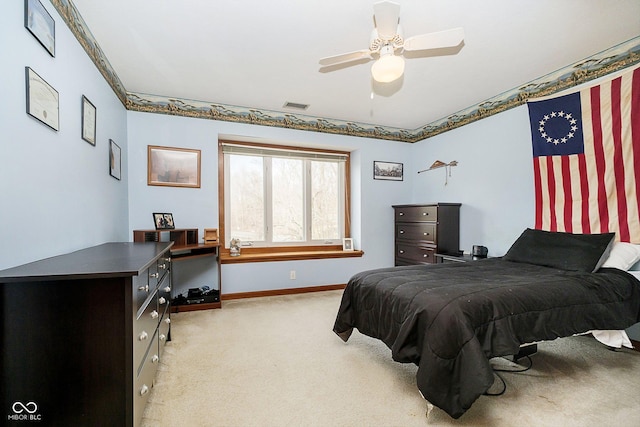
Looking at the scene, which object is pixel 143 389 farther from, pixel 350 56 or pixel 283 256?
pixel 283 256

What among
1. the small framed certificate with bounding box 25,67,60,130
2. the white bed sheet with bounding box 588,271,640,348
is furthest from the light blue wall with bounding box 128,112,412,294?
the white bed sheet with bounding box 588,271,640,348

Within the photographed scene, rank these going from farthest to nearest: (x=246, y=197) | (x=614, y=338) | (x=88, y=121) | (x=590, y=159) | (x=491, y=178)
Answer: (x=246, y=197)
(x=491, y=178)
(x=590, y=159)
(x=88, y=121)
(x=614, y=338)

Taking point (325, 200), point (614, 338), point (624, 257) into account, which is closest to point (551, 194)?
point (624, 257)

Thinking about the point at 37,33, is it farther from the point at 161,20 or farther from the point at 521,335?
the point at 521,335

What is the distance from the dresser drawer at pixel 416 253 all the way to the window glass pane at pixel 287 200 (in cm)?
154

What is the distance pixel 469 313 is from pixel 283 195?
3.26 meters

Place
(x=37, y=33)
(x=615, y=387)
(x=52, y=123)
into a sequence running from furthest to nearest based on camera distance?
(x=615, y=387) → (x=52, y=123) → (x=37, y=33)

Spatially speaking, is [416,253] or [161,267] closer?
[161,267]

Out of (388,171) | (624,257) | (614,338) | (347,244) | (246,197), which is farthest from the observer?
(388,171)

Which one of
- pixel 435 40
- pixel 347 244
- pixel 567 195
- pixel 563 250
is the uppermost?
pixel 435 40

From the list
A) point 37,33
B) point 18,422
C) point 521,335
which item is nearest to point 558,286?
point 521,335

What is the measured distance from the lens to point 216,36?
2.35 meters

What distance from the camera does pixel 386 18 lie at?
1.78 metres

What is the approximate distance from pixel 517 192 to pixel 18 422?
420 cm
